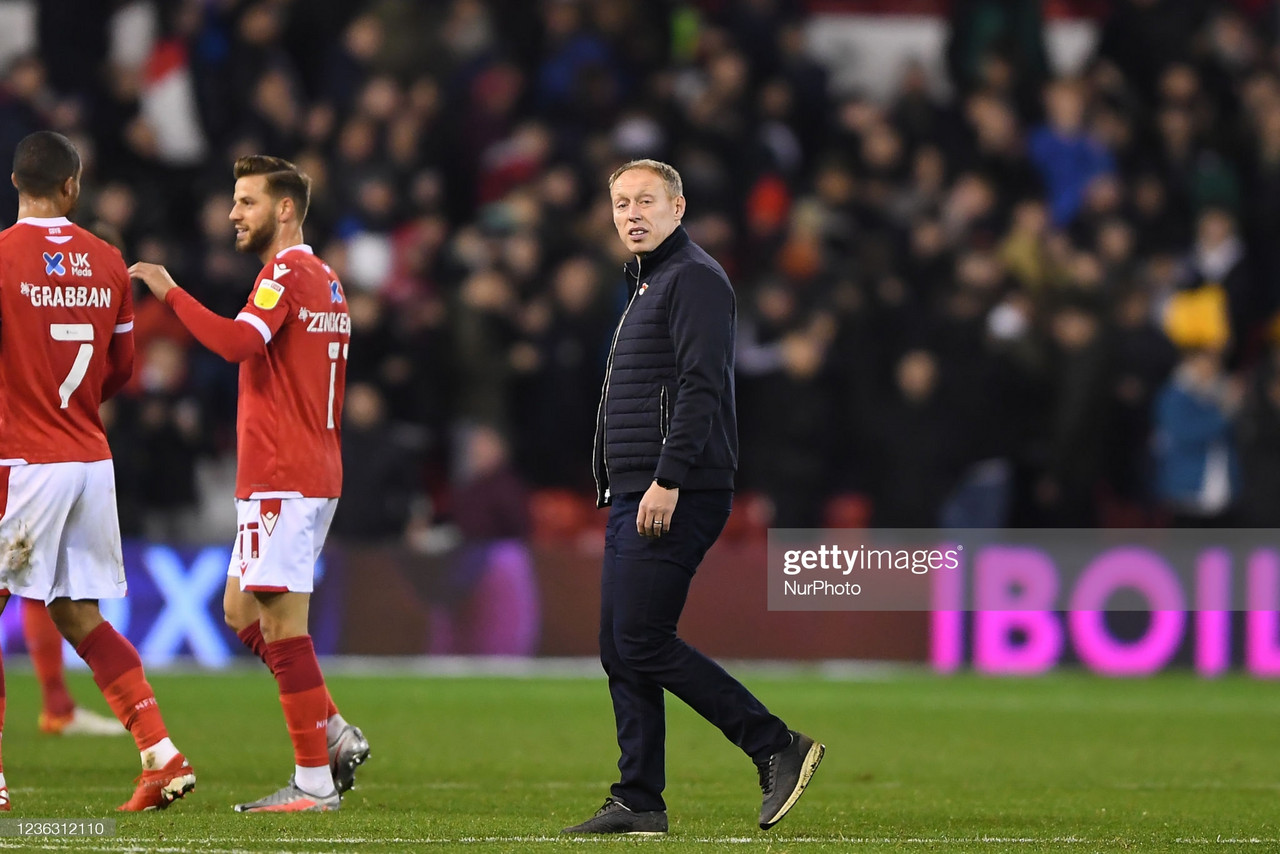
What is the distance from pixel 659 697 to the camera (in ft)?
24.0

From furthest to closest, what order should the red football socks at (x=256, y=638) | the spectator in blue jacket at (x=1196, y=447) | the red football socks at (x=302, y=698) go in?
the spectator in blue jacket at (x=1196, y=447), the red football socks at (x=256, y=638), the red football socks at (x=302, y=698)

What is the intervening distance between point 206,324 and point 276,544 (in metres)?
0.84

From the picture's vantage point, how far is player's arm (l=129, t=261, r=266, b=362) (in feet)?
24.6

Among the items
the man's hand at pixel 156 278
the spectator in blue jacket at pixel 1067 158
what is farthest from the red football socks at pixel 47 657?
the spectator in blue jacket at pixel 1067 158

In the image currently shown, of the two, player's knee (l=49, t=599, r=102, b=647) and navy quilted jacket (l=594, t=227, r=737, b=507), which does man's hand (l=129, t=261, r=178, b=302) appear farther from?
navy quilted jacket (l=594, t=227, r=737, b=507)

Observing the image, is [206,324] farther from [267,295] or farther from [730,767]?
[730,767]

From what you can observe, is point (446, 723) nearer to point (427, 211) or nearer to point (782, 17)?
point (427, 211)

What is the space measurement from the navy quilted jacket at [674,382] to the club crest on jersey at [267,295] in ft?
4.15

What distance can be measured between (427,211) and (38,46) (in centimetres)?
375

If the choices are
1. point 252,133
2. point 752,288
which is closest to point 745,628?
point 752,288

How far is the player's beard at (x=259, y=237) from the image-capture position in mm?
7941

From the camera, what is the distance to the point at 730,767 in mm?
9906

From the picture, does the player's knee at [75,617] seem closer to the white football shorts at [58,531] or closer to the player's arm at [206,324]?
the white football shorts at [58,531]

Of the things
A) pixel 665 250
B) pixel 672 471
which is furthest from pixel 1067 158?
pixel 672 471
